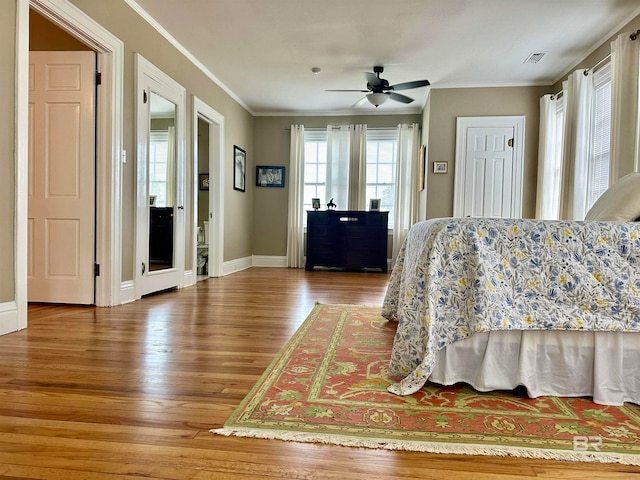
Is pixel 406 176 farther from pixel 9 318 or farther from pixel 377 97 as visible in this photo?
pixel 9 318

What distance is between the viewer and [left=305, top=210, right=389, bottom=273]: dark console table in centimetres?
625

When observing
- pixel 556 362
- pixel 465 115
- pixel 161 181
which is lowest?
pixel 556 362

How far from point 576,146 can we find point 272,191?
4.62 meters

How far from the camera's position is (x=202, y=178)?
263 inches

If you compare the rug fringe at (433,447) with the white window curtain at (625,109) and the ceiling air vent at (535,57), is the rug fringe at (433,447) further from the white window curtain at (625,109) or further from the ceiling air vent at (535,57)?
the ceiling air vent at (535,57)

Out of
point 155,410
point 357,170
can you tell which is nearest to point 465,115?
point 357,170

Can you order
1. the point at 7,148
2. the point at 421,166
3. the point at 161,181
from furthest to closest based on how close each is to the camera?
the point at 421,166
the point at 161,181
the point at 7,148

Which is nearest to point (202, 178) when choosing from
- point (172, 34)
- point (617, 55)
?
point (172, 34)

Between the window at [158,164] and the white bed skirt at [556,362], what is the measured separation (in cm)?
329

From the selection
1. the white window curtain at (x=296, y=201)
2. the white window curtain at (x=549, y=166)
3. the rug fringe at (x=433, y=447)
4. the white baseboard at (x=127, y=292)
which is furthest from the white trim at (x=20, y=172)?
the white window curtain at (x=549, y=166)

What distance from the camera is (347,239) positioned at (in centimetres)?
630

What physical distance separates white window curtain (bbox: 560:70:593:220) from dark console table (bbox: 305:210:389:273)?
2.56m

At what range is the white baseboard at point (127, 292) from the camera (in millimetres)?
3373

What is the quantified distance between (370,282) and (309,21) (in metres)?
3.10
